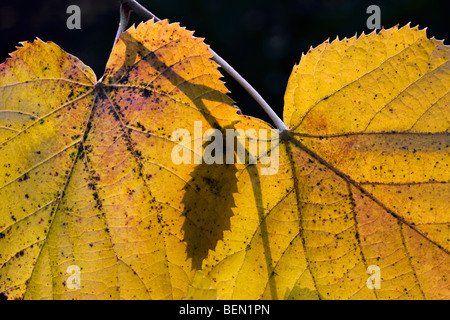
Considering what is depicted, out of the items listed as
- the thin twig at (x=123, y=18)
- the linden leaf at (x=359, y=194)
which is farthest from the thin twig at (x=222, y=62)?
the linden leaf at (x=359, y=194)

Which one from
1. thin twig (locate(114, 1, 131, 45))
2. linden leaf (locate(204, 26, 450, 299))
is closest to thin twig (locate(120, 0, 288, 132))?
thin twig (locate(114, 1, 131, 45))

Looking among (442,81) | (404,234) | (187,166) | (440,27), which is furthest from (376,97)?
(440,27)

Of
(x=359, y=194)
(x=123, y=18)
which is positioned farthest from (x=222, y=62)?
(x=359, y=194)

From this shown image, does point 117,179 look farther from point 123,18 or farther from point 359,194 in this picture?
point 359,194

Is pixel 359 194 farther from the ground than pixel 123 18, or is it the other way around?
pixel 123 18

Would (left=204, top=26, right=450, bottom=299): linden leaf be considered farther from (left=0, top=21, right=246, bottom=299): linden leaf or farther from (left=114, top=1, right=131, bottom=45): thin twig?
(left=114, top=1, right=131, bottom=45): thin twig

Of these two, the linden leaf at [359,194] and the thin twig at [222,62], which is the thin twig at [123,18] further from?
the linden leaf at [359,194]

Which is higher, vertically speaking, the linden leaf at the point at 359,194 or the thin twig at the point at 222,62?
the thin twig at the point at 222,62
